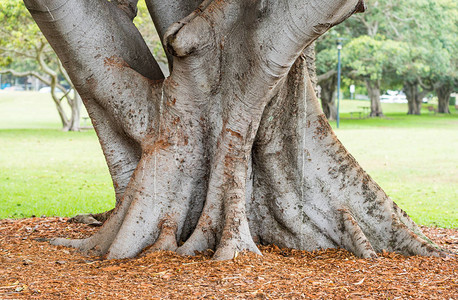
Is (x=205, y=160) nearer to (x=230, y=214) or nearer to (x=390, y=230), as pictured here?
(x=230, y=214)

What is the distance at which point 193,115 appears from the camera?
5.40 m

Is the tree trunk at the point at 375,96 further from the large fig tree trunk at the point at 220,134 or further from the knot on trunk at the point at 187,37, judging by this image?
the knot on trunk at the point at 187,37

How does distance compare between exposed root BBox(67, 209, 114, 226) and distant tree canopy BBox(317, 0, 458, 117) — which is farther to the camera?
distant tree canopy BBox(317, 0, 458, 117)

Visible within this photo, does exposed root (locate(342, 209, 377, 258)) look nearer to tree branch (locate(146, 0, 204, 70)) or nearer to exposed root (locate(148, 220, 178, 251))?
exposed root (locate(148, 220, 178, 251))

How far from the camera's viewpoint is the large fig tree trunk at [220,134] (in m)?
5.04

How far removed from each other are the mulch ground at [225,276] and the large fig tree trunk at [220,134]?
221mm

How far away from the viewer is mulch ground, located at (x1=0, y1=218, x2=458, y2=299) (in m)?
4.11

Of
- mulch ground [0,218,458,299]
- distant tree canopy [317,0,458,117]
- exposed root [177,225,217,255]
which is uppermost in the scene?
distant tree canopy [317,0,458,117]

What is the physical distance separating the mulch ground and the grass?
3353 millimetres

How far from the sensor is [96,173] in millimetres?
13766

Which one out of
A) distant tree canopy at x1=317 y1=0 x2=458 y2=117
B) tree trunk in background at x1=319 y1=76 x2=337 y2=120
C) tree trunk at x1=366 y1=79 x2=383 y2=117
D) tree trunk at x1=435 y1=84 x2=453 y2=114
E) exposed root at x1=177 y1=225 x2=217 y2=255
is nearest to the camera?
exposed root at x1=177 y1=225 x2=217 y2=255

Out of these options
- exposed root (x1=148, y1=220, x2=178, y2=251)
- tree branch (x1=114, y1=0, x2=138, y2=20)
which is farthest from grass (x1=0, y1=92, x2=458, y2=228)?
exposed root (x1=148, y1=220, x2=178, y2=251)

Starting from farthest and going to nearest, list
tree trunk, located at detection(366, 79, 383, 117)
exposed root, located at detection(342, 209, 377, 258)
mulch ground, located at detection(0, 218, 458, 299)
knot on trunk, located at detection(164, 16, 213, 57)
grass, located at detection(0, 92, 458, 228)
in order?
tree trunk, located at detection(366, 79, 383, 117) < grass, located at detection(0, 92, 458, 228) < exposed root, located at detection(342, 209, 377, 258) < knot on trunk, located at detection(164, 16, 213, 57) < mulch ground, located at detection(0, 218, 458, 299)

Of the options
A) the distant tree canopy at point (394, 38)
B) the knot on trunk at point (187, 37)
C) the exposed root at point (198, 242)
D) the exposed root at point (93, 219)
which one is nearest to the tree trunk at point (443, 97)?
the distant tree canopy at point (394, 38)
